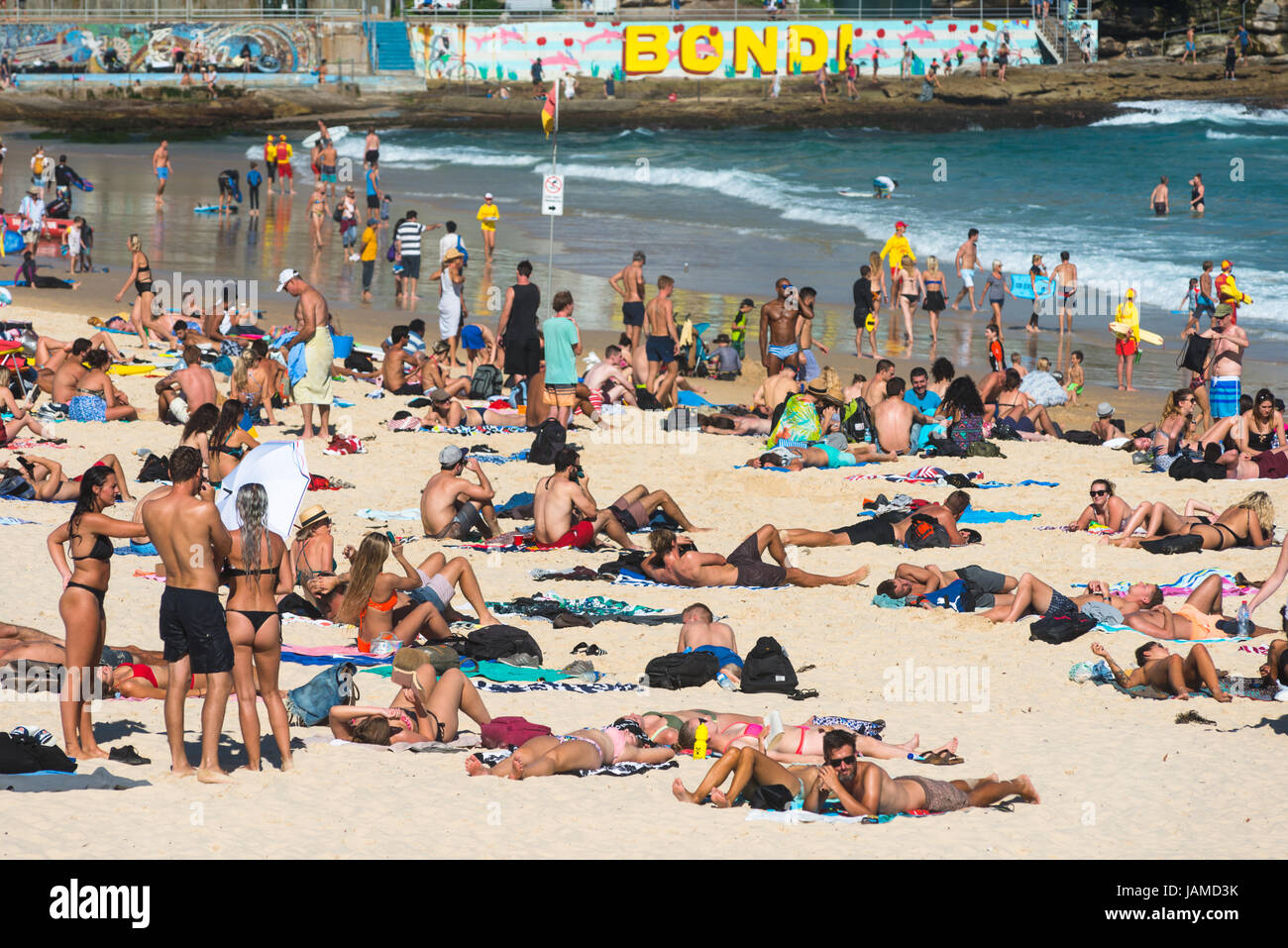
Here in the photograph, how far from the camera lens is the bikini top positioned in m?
6.79

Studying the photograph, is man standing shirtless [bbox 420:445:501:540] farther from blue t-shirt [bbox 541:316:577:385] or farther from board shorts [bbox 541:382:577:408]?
board shorts [bbox 541:382:577:408]

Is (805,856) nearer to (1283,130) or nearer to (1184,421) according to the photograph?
(1184,421)

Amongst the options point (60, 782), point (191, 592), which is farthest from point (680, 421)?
point (60, 782)

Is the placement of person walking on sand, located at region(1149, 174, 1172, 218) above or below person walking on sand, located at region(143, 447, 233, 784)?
above

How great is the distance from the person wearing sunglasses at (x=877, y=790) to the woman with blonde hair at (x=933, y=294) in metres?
13.6

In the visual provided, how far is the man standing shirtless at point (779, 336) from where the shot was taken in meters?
16.1

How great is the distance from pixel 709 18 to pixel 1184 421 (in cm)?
4352

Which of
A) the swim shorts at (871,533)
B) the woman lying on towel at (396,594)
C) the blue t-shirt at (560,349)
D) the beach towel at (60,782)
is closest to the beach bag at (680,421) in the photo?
the blue t-shirt at (560,349)

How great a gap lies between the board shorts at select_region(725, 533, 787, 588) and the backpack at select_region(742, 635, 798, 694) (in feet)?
6.39

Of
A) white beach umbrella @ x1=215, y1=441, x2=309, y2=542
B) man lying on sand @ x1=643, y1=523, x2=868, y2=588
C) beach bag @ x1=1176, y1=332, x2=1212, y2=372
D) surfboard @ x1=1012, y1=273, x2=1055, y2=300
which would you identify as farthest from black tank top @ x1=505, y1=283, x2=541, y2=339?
surfboard @ x1=1012, y1=273, x2=1055, y2=300

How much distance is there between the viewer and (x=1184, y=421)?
14.1 metres

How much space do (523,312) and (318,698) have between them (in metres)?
7.79
